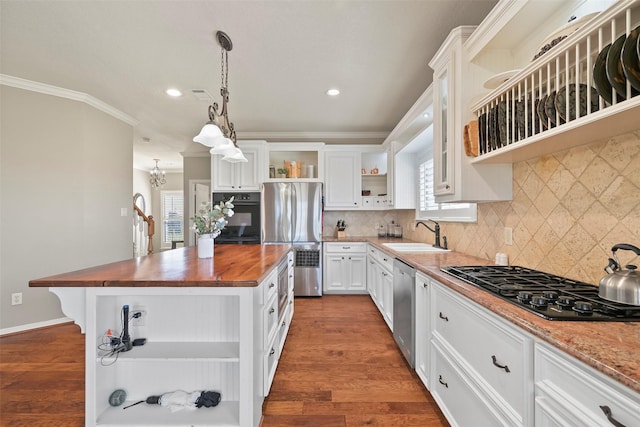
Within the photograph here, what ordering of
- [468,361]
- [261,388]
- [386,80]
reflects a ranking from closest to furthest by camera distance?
1. [468,361]
2. [261,388]
3. [386,80]

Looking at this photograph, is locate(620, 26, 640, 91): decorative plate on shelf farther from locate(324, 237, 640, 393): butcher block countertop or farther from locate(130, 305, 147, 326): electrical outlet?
locate(130, 305, 147, 326): electrical outlet

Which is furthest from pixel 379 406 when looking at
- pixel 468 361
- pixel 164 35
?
pixel 164 35

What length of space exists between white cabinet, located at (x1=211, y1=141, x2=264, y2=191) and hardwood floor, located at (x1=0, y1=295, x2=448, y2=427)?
88.3 inches

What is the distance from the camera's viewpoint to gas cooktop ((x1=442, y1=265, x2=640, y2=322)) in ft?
2.86

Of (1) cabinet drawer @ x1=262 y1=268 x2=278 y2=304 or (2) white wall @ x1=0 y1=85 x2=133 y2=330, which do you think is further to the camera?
(2) white wall @ x1=0 y1=85 x2=133 y2=330

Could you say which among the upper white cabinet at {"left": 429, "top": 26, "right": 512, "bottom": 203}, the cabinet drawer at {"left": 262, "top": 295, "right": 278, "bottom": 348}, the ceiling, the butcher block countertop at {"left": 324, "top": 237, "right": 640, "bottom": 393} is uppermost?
the ceiling

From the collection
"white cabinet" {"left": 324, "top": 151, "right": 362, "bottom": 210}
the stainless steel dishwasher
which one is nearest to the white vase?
the stainless steel dishwasher

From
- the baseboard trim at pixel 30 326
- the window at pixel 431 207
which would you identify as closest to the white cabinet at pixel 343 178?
the window at pixel 431 207

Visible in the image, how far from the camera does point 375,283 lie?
3.43m

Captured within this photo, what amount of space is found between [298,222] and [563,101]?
10.6 ft

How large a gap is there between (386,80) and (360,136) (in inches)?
71.3

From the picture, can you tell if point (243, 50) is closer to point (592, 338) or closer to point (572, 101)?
point (572, 101)

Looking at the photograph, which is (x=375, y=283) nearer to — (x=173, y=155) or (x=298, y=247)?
(x=298, y=247)

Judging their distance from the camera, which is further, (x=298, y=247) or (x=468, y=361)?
(x=298, y=247)
